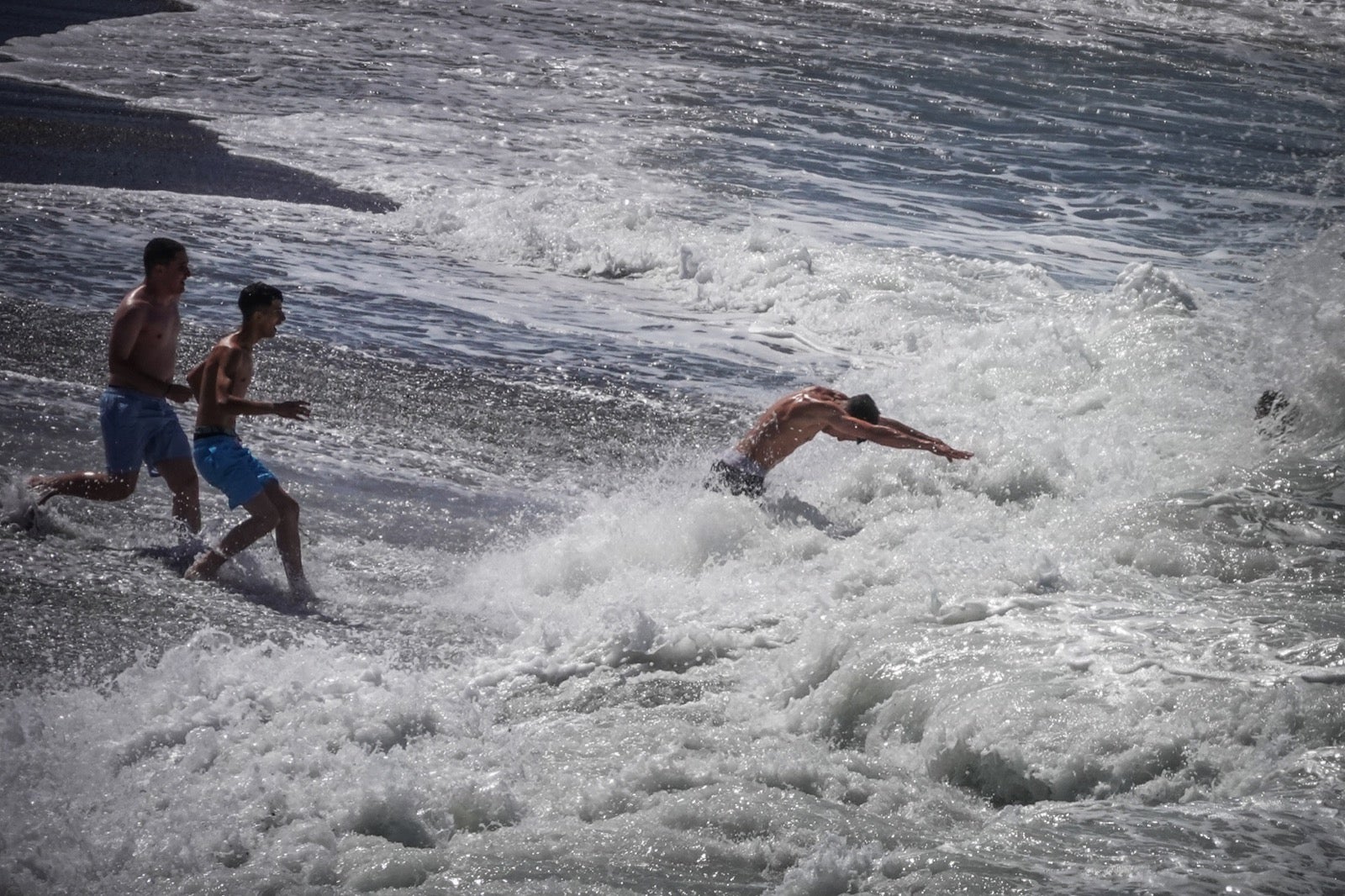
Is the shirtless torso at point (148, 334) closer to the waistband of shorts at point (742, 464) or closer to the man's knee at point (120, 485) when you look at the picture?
the man's knee at point (120, 485)

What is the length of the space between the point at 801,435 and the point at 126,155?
12240 millimetres

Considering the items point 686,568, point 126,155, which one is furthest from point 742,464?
point 126,155

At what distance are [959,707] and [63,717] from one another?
3498mm

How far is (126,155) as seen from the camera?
16.8 meters

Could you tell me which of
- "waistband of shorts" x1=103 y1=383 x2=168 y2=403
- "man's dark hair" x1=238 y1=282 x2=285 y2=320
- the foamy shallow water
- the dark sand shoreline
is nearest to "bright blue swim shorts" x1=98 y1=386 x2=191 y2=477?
"waistband of shorts" x1=103 y1=383 x2=168 y2=403

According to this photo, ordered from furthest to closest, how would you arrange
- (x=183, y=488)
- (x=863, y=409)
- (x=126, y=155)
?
(x=126, y=155) → (x=863, y=409) → (x=183, y=488)

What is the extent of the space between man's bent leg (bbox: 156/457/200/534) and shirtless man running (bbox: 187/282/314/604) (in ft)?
1.06

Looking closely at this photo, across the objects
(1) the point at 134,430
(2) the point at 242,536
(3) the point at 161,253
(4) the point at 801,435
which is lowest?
(2) the point at 242,536

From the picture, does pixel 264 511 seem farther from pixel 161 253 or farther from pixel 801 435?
pixel 801 435

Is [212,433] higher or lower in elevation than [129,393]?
lower

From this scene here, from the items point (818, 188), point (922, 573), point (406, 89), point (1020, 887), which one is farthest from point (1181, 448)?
point (406, 89)

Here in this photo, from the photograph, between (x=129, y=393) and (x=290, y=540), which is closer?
(x=290, y=540)

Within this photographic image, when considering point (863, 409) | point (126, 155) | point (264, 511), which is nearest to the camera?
point (264, 511)

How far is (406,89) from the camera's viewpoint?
2367 cm
